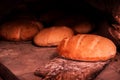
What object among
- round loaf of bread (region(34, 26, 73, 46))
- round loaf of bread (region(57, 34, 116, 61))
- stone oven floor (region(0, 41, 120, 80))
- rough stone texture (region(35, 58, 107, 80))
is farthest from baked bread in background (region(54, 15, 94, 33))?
rough stone texture (region(35, 58, 107, 80))

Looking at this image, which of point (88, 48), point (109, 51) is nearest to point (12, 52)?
point (88, 48)

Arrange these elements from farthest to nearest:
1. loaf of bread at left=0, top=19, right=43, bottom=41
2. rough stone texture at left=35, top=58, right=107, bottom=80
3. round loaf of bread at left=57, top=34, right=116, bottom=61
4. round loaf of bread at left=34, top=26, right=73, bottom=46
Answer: loaf of bread at left=0, top=19, right=43, bottom=41 → round loaf of bread at left=34, top=26, right=73, bottom=46 → round loaf of bread at left=57, top=34, right=116, bottom=61 → rough stone texture at left=35, top=58, right=107, bottom=80

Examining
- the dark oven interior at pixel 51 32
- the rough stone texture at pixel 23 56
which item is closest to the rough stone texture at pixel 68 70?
the dark oven interior at pixel 51 32

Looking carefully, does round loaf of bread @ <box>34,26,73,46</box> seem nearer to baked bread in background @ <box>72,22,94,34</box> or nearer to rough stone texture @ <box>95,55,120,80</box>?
baked bread in background @ <box>72,22,94,34</box>

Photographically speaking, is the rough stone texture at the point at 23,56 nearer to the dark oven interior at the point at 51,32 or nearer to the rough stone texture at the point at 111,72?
the dark oven interior at the point at 51,32

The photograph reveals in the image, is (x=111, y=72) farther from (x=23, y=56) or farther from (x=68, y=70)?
(x=23, y=56)
